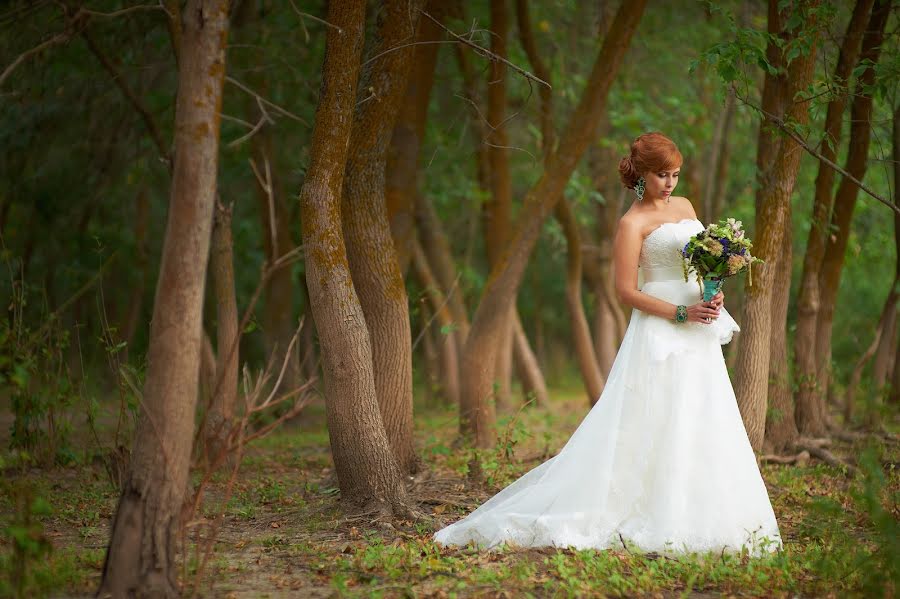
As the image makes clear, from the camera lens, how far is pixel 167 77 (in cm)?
1367

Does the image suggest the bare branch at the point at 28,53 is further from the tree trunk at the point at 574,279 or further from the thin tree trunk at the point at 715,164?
the thin tree trunk at the point at 715,164

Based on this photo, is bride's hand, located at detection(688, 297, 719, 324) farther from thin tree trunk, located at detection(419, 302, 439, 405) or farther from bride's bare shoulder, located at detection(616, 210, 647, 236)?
thin tree trunk, located at detection(419, 302, 439, 405)

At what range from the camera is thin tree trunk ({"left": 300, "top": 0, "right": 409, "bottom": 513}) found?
253 inches

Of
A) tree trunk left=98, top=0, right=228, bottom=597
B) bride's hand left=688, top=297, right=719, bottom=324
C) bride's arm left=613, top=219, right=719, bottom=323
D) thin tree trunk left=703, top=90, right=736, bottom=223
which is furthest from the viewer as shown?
thin tree trunk left=703, top=90, right=736, bottom=223

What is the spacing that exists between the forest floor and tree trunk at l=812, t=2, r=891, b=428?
2.07 metres

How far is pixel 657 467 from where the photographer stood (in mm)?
5891

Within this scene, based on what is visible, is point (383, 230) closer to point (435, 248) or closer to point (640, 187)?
point (640, 187)

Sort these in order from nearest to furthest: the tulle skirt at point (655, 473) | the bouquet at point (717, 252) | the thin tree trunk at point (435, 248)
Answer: the tulle skirt at point (655, 473)
the bouquet at point (717, 252)
the thin tree trunk at point (435, 248)

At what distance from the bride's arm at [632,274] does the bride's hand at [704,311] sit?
0.04 m

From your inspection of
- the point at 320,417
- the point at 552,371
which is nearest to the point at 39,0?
the point at 320,417

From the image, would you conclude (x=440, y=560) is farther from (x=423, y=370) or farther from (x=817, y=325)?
(x=423, y=370)

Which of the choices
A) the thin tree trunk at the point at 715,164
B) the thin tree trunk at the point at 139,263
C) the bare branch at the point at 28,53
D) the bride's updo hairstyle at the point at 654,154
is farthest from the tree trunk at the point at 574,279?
the thin tree trunk at the point at 139,263

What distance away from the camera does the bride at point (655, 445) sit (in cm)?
571

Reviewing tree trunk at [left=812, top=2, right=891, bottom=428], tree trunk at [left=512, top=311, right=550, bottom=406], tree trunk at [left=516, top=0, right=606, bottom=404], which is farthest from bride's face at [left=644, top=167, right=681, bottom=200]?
tree trunk at [left=512, top=311, right=550, bottom=406]
